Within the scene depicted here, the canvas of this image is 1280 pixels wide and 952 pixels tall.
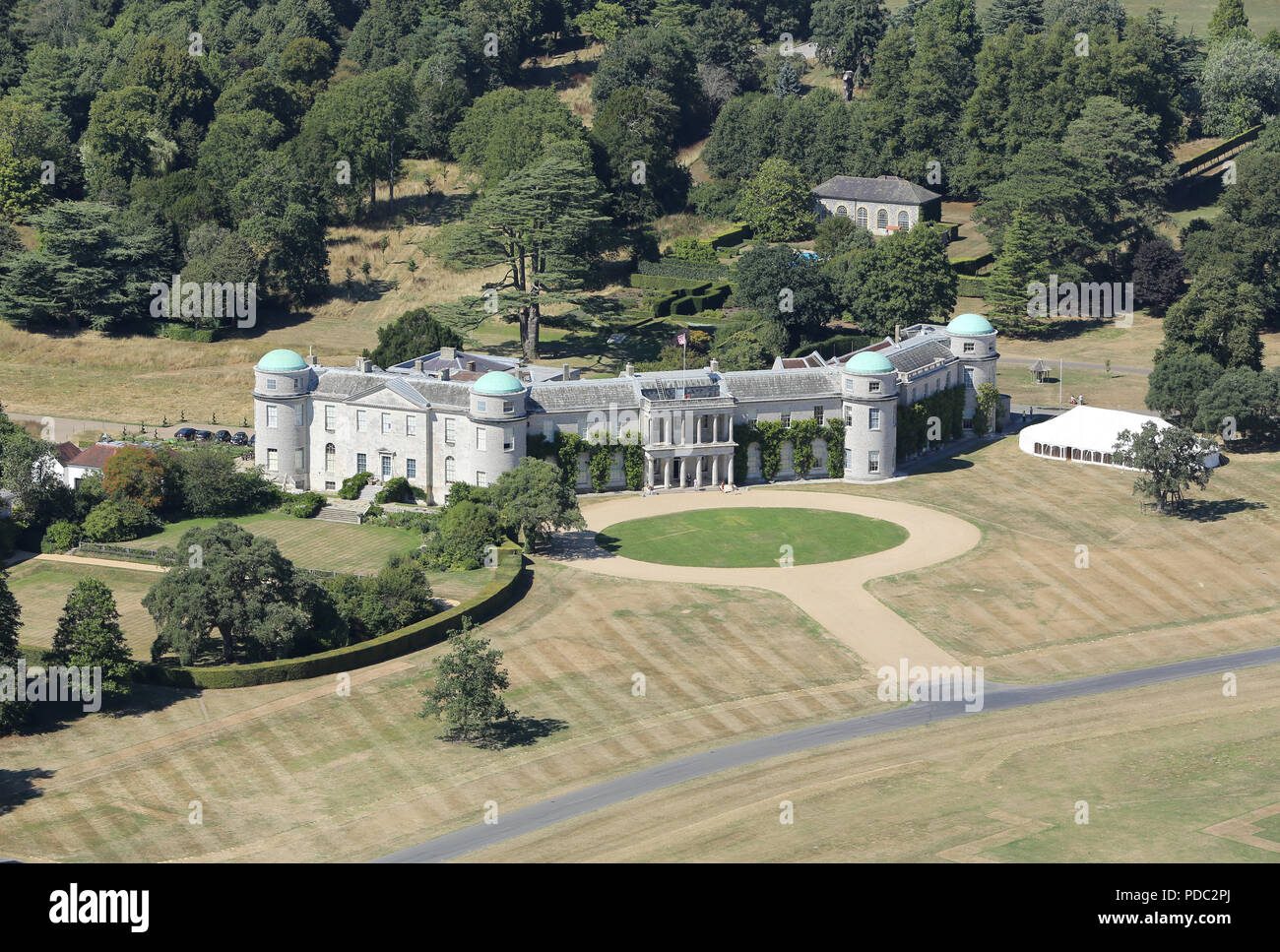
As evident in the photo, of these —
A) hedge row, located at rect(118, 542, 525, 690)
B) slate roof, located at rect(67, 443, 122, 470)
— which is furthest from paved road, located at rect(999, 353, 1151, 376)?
slate roof, located at rect(67, 443, 122, 470)

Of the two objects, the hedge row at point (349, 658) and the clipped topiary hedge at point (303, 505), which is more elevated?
the clipped topiary hedge at point (303, 505)

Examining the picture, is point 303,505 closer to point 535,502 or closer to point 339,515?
point 339,515

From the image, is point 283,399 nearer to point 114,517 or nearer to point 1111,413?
point 114,517

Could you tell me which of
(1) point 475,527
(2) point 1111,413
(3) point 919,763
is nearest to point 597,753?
(3) point 919,763

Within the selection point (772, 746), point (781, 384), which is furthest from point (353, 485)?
point (772, 746)

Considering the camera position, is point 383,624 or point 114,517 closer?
point 383,624

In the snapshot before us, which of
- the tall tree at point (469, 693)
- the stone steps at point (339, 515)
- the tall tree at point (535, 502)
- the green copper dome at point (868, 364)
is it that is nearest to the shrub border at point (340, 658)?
the tall tree at point (535, 502)

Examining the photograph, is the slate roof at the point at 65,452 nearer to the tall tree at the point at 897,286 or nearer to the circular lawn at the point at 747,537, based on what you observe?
the circular lawn at the point at 747,537
